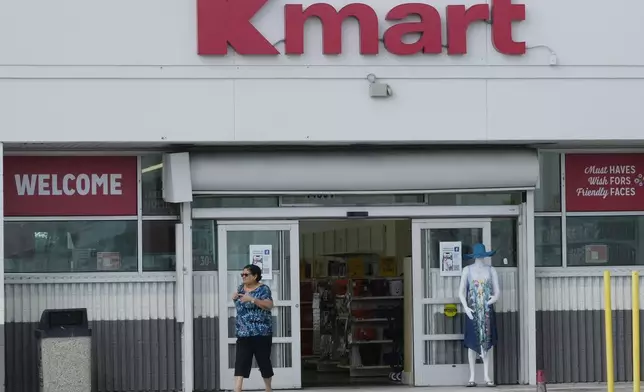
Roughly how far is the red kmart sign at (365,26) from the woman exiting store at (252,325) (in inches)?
112

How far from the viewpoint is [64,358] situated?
16.3 meters

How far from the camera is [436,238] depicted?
711 inches

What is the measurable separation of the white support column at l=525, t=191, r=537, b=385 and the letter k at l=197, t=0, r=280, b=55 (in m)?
4.13

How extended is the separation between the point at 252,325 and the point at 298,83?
3.11 m

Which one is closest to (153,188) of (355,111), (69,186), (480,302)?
(69,186)

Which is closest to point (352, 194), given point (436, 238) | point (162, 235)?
point (436, 238)

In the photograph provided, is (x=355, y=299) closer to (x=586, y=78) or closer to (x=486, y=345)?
(x=486, y=345)

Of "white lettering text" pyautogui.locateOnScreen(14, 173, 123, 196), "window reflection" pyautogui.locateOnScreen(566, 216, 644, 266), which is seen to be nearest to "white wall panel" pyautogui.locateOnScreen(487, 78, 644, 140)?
"window reflection" pyautogui.locateOnScreen(566, 216, 644, 266)

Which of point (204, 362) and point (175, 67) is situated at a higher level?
point (175, 67)

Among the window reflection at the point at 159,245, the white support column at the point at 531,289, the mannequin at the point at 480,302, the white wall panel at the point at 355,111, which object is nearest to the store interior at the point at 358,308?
the mannequin at the point at 480,302

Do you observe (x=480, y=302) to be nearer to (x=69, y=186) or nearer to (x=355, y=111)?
(x=355, y=111)

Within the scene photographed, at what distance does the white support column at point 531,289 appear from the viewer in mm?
17734

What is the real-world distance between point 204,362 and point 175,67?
3.89 metres

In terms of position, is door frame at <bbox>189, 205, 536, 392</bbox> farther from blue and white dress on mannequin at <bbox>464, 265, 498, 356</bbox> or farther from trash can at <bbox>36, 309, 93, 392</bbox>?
trash can at <bbox>36, 309, 93, 392</bbox>
